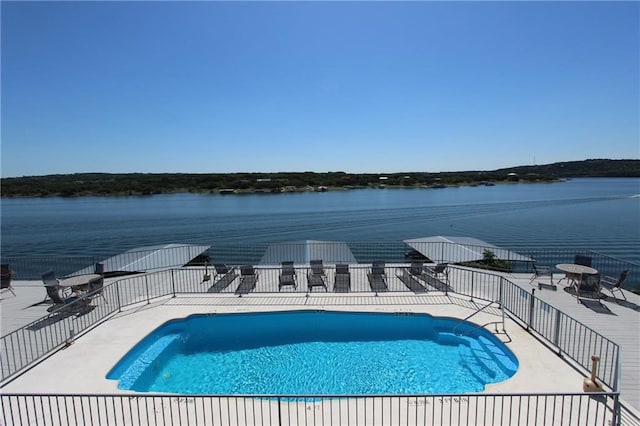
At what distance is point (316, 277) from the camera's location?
37.8 feet

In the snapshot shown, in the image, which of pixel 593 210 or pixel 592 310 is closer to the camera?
pixel 592 310

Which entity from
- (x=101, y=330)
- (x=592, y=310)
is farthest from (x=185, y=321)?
(x=592, y=310)

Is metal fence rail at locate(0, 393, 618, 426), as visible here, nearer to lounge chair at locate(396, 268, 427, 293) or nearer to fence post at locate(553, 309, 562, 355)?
fence post at locate(553, 309, 562, 355)

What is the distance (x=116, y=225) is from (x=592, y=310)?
44.8 meters

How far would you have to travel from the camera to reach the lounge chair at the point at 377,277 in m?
10.8

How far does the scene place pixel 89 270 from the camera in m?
13.9

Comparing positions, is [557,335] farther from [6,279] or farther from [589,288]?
[6,279]

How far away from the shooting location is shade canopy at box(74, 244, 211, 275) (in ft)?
43.9

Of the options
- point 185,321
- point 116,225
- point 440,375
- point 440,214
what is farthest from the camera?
point 440,214

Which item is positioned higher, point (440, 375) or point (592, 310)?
point (592, 310)

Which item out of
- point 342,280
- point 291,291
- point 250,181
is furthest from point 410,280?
point 250,181

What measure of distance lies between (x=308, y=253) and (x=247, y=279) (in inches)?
138

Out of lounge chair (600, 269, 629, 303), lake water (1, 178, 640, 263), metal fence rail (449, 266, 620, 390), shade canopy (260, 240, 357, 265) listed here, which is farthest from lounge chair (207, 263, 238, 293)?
lake water (1, 178, 640, 263)

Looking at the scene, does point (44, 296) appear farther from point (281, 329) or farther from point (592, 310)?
point (592, 310)
